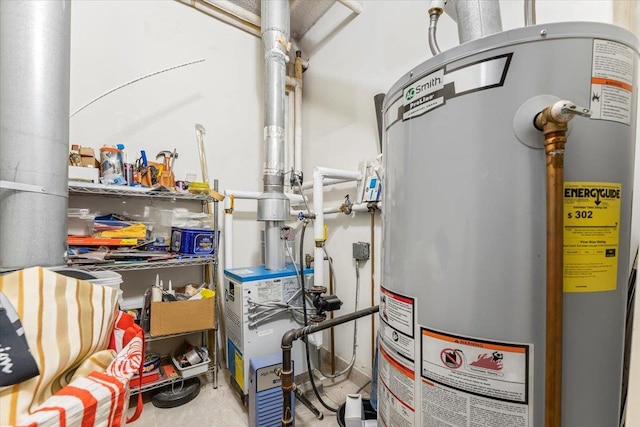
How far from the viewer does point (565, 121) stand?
413mm

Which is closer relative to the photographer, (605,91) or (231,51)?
(605,91)

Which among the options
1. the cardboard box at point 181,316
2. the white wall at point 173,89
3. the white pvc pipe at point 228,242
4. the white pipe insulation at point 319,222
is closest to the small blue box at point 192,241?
the white pvc pipe at point 228,242

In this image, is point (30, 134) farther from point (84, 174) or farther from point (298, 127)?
point (298, 127)

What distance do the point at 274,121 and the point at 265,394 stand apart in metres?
1.61

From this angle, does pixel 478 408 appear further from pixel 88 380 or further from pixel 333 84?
pixel 333 84

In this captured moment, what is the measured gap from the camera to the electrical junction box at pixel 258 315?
1579mm

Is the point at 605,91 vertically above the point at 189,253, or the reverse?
the point at 605,91

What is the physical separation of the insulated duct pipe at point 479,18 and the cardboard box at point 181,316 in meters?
1.78

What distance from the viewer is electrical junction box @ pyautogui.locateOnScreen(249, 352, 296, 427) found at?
1361 mm

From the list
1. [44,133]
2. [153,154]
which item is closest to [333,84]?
[153,154]

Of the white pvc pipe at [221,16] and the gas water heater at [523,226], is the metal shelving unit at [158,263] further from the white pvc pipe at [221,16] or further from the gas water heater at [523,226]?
the gas water heater at [523,226]

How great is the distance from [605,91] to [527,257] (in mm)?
315

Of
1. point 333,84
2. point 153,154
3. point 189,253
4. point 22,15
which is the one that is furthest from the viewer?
point 333,84

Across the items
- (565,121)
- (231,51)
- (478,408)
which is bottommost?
(478,408)
